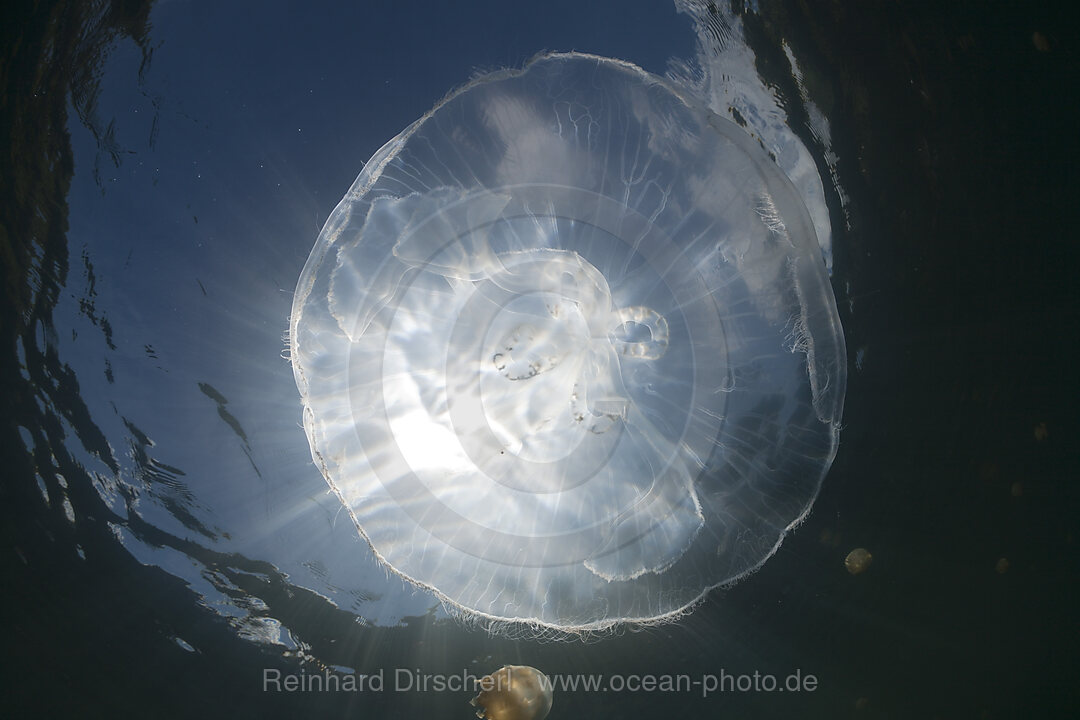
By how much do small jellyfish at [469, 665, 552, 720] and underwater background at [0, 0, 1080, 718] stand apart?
26cm

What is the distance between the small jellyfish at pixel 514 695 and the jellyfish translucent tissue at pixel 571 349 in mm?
2545

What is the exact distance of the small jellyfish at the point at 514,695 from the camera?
5414mm

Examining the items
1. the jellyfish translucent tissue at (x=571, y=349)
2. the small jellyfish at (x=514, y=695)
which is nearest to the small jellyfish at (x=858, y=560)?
the jellyfish translucent tissue at (x=571, y=349)

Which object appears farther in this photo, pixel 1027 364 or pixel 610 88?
pixel 1027 364

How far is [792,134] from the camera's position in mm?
3975

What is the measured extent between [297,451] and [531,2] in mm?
4381

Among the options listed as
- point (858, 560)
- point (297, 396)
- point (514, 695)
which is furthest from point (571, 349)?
point (858, 560)

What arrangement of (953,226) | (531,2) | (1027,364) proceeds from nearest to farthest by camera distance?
(531,2)
(953,226)
(1027,364)

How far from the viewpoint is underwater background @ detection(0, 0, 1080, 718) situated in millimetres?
3873

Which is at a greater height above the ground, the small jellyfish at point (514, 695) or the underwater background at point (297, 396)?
the underwater background at point (297, 396)

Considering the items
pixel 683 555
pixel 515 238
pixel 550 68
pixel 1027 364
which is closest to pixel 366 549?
pixel 683 555

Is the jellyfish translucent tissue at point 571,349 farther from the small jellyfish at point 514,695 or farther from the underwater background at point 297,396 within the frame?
the small jellyfish at point 514,695

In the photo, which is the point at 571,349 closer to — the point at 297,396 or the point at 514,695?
the point at 297,396

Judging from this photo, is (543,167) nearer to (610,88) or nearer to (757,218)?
(610,88)
